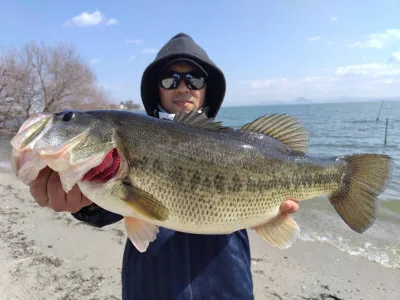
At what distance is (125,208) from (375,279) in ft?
15.4

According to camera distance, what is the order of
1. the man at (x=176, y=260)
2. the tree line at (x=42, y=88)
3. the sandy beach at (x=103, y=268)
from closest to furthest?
the man at (x=176, y=260), the sandy beach at (x=103, y=268), the tree line at (x=42, y=88)

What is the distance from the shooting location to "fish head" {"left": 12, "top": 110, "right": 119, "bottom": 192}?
1.92 meters

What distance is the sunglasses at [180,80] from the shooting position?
305cm

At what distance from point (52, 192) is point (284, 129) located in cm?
169

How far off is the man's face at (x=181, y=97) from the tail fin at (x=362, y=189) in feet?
4.66

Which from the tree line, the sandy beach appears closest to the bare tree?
the tree line

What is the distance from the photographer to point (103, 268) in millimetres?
5008

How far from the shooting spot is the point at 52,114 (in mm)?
2078

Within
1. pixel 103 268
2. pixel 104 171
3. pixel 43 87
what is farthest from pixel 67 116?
pixel 43 87

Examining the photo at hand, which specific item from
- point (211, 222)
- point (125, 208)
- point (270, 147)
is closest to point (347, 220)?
point (270, 147)

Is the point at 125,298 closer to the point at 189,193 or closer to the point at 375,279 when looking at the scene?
the point at 189,193

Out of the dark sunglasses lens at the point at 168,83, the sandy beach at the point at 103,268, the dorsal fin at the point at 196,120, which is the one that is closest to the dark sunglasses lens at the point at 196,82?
the dark sunglasses lens at the point at 168,83

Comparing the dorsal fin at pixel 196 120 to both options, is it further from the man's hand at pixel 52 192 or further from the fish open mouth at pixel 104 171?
the man's hand at pixel 52 192

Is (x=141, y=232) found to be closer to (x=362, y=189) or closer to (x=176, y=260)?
(x=176, y=260)
